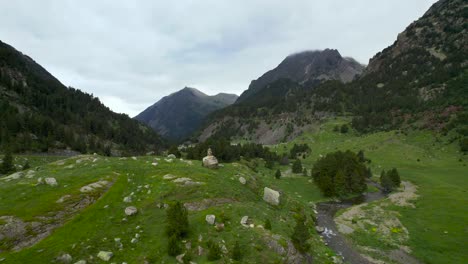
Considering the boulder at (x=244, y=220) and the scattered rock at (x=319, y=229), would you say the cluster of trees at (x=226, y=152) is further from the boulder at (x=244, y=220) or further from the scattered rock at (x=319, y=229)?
the boulder at (x=244, y=220)

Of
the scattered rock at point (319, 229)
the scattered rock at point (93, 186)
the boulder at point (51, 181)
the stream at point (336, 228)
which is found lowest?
the stream at point (336, 228)

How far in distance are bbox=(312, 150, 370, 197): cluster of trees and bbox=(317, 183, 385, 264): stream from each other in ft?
10.5

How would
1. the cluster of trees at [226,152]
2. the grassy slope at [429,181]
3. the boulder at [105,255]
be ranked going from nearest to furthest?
the boulder at [105,255], the grassy slope at [429,181], the cluster of trees at [226,152]

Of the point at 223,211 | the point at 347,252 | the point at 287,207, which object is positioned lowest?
the point at 347,252

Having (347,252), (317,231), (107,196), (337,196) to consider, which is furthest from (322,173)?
(107,196)

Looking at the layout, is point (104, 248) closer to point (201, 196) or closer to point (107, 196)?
point (107, 196)

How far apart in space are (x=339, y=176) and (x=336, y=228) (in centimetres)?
2679

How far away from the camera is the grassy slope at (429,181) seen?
38.9 m

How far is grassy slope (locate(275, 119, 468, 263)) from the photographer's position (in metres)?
38.9

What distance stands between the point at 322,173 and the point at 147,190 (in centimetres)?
5547

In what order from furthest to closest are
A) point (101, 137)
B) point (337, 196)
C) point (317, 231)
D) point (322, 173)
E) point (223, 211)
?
point (101, 137)
point (322, 173)
point (337, 196)
point (317, 231)
point (223, 211)

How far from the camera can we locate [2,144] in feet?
348

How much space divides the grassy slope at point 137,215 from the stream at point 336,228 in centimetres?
307

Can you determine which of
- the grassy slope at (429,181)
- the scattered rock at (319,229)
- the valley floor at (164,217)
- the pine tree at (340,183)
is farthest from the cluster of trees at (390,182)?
the scattered rock at (319,229)
